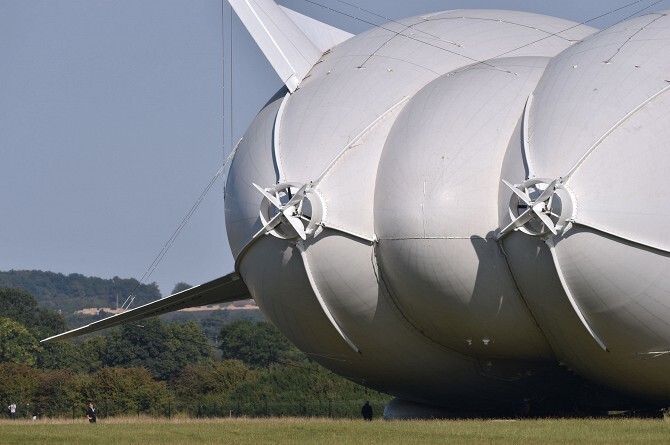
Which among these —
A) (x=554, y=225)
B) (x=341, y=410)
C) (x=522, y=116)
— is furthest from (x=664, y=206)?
(x=341, y=410)

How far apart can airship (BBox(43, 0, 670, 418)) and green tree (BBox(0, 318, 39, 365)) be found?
5808 centimetres

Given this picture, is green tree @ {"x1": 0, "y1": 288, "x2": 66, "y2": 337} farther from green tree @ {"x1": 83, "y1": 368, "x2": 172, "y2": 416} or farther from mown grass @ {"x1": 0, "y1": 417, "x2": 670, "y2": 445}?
mown grass @ {"x1": 0, "y1": 417, "x2": 670, "y2": 445}

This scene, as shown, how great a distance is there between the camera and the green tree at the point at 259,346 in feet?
331

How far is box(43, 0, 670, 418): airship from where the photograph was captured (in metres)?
28.5

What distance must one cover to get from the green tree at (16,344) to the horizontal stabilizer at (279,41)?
5770 cm

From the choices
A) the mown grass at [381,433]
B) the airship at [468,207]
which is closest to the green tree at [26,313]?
the airship at [468,207]

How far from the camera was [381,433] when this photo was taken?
3011 centimetres

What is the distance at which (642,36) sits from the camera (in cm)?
3044

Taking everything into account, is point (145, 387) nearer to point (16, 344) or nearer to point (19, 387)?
point (19, 387)

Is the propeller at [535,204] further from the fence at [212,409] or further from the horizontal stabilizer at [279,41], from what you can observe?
the fence at [212,409]

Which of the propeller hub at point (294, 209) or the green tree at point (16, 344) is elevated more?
the green tree at point (16, 344)

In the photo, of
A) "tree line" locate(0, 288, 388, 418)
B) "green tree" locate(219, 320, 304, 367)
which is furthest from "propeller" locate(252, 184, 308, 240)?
"green tree" locate(219, 320, 304, 367)

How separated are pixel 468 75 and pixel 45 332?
79572 millimetres

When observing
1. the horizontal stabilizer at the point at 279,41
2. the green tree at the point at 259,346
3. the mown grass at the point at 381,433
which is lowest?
the mown grass at the point at 381,433
